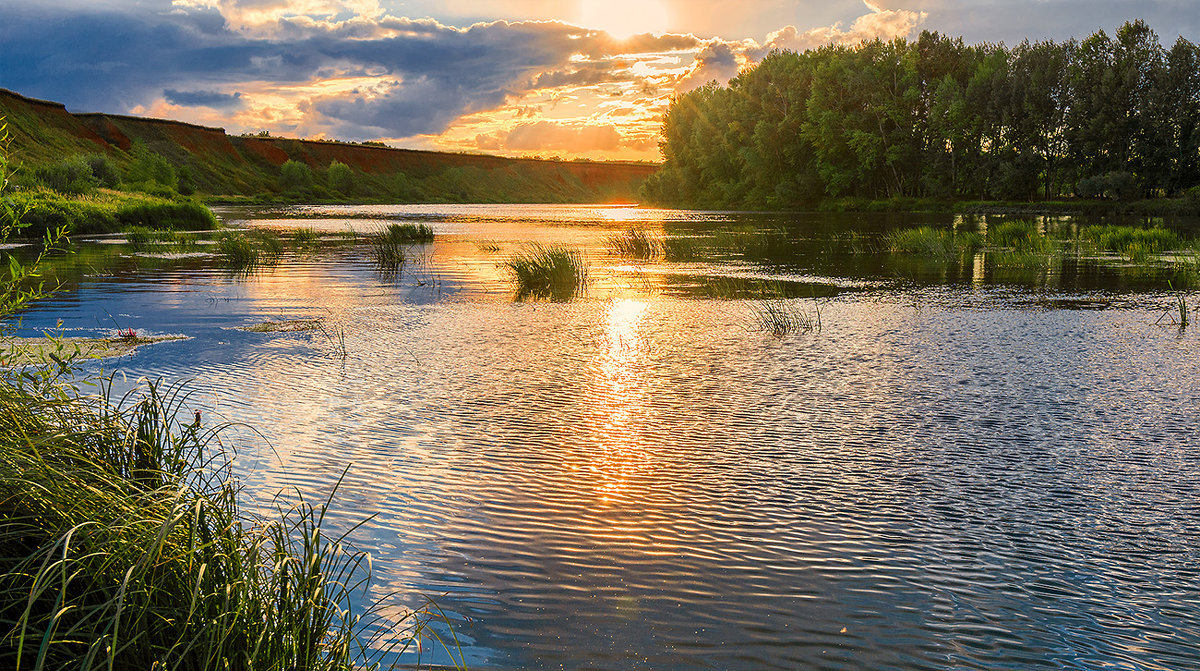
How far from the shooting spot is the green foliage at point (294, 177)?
161625 millimetres

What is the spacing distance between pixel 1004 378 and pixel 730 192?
95.5 meters

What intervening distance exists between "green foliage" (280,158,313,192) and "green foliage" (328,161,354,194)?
26.0 feet

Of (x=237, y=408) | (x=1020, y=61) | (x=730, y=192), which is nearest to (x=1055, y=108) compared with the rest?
(x=1020, y=61)

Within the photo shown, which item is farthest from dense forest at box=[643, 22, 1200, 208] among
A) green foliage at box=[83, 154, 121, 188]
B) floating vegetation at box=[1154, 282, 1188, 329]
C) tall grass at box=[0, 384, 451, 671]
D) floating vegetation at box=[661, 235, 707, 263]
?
tall grass at box=[0, 384, 451, 671]

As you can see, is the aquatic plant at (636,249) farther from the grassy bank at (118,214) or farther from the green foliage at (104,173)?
the green foliage at (104,173)

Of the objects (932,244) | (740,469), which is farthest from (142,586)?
(932,244)

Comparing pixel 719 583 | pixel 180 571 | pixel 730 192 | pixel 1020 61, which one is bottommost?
pixel 719 583

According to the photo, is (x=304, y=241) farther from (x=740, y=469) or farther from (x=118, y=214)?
(x=740, y=469)

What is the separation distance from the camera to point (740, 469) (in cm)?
757

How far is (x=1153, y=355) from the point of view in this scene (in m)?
12.5

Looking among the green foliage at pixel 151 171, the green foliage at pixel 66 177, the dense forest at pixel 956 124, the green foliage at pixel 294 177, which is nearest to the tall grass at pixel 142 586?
the green foliage at pixel 66 177

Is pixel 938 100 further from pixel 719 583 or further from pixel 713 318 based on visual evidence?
pixel 719 583

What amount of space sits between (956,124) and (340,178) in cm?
12662

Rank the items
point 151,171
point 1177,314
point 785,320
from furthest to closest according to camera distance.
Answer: point 151,171
point 1177,314
point 785,320
